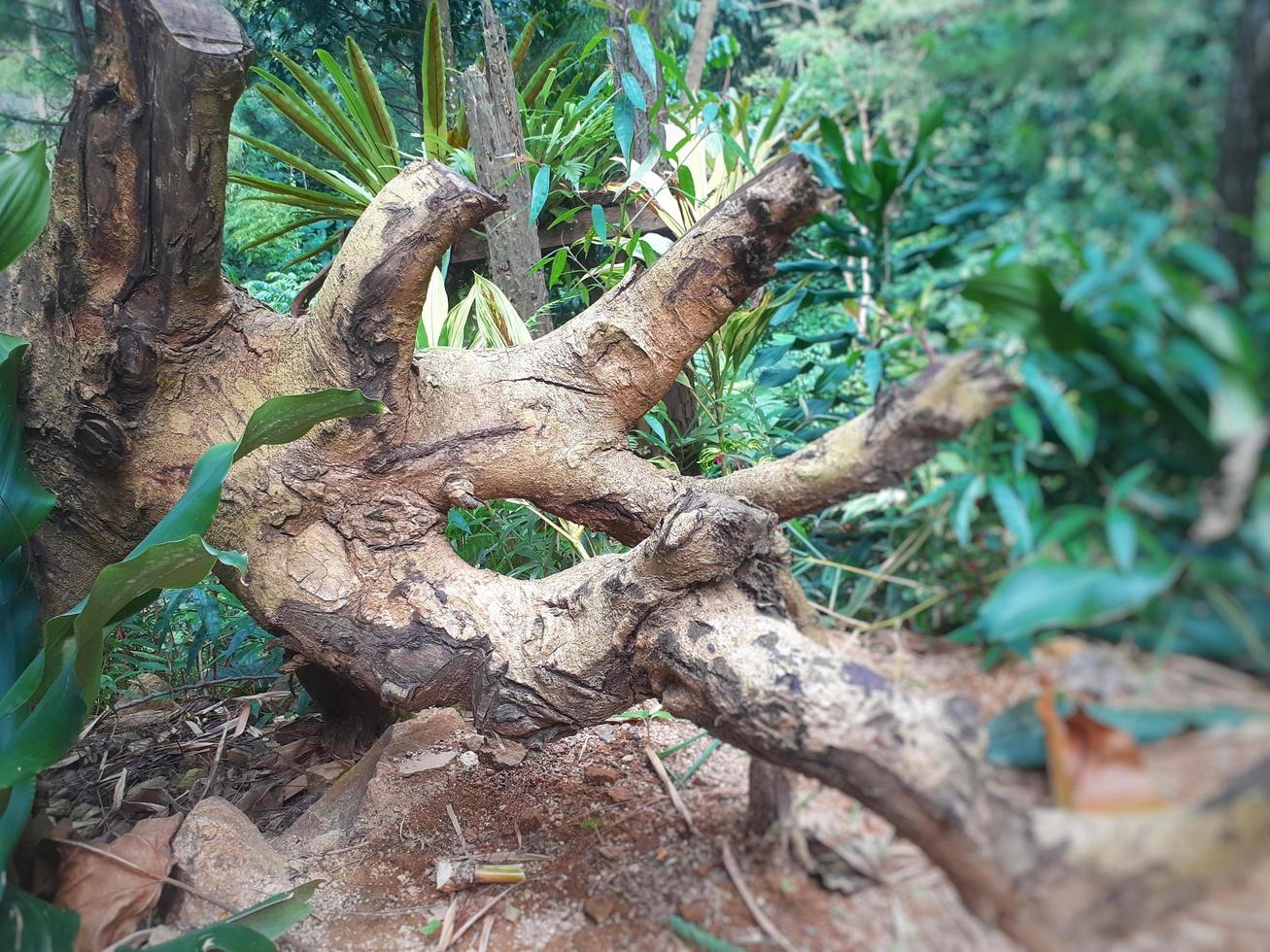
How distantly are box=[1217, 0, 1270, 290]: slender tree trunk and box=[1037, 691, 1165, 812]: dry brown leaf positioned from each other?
328 millimetres

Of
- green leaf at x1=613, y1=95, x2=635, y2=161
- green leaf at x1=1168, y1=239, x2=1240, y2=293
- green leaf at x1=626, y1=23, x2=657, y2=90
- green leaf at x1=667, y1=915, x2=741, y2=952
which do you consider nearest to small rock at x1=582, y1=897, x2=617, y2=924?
green leaf at x1=667, y1=915, x2=741, y2=952

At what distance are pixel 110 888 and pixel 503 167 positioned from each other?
2203 mm

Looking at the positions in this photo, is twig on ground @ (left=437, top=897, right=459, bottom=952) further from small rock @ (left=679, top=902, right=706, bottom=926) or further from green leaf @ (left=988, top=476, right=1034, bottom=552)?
green leaf @ (left=988, top=476, right=1034, bottom=552)

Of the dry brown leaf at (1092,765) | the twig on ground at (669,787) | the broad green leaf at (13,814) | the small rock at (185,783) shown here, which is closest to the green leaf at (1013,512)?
the dry brown leaf at (1092,765)

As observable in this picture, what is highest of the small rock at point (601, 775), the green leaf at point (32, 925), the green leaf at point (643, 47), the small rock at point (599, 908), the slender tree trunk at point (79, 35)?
the green leaf at point (643, 47)

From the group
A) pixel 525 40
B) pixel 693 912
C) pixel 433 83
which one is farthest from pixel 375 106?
pixel 693 912

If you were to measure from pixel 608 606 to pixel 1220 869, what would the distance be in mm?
918

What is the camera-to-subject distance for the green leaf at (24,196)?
156 cm

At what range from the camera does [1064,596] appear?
646 mm

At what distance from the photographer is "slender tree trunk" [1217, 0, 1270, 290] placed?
22.9 inches

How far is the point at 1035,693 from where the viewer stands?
70cm

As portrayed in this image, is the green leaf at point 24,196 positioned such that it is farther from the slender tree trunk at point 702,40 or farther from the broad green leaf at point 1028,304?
the broad green leaf at point 1028,304

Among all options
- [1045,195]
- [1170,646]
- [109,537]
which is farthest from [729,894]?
[109,537]

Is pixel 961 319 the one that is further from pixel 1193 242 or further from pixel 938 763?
pixel 938 763
